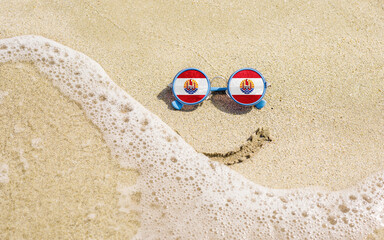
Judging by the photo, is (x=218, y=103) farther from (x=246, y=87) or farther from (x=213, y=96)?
(x=246, y=87)

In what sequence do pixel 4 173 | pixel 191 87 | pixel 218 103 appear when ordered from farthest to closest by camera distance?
pixel 218 103 → pixel 191 87 → pixel 4 173

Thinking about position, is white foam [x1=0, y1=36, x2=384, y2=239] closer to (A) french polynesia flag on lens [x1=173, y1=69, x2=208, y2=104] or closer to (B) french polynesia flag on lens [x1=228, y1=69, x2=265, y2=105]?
(A) french polynesia flag on lens [x1=173, y1=69, x2=208, y2=104]

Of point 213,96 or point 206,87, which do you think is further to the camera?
point 213,96

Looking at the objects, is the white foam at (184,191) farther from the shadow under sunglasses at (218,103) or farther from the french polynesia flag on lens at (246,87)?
the french polynesia flag on lens at (246,87)

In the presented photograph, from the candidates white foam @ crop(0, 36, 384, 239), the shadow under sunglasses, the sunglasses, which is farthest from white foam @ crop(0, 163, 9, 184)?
the sunglasses

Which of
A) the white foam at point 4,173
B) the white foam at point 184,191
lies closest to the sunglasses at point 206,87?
the white foam at point 184,191

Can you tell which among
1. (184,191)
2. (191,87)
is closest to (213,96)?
(191,87)

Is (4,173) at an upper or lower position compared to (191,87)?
lower
